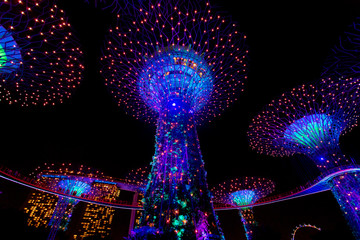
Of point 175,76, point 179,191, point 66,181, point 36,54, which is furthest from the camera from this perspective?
point 66,181

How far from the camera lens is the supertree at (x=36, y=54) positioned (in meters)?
6.12

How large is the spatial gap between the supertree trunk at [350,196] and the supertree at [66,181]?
18587 mm

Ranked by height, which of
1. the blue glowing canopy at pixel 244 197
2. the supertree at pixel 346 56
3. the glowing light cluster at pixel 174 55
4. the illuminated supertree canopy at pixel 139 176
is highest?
the glowing light cluster at pixel 174 55

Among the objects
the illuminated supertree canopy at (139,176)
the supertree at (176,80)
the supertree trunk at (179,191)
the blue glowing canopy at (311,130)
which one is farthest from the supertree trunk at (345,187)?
the illuminated supertree canopy at (139,176)

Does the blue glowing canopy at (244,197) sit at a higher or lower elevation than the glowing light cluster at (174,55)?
lower

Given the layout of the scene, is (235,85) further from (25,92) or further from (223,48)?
(25,92)

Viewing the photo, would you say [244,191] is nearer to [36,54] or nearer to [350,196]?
[350,196]

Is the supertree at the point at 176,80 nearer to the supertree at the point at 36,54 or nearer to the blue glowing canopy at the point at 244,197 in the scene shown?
the supertree at the point at 36,54

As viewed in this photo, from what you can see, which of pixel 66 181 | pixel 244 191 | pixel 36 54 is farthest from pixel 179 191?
pixel 244 191

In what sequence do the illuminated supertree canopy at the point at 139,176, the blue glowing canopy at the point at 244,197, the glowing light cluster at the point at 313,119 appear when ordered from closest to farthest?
the glowing light cluster at the point at 313,119 → the illuminated supertree canopy at the point at 139,176 → the blue glowing canopy at the point at 244,197

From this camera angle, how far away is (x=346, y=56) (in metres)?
8.37

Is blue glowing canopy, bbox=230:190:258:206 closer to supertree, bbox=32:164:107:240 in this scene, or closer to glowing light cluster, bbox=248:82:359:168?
glowing light cluster, bbox=248:82:359:168

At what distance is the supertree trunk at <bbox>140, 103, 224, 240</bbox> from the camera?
5.68m

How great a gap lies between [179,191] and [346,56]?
9984 millimetres
